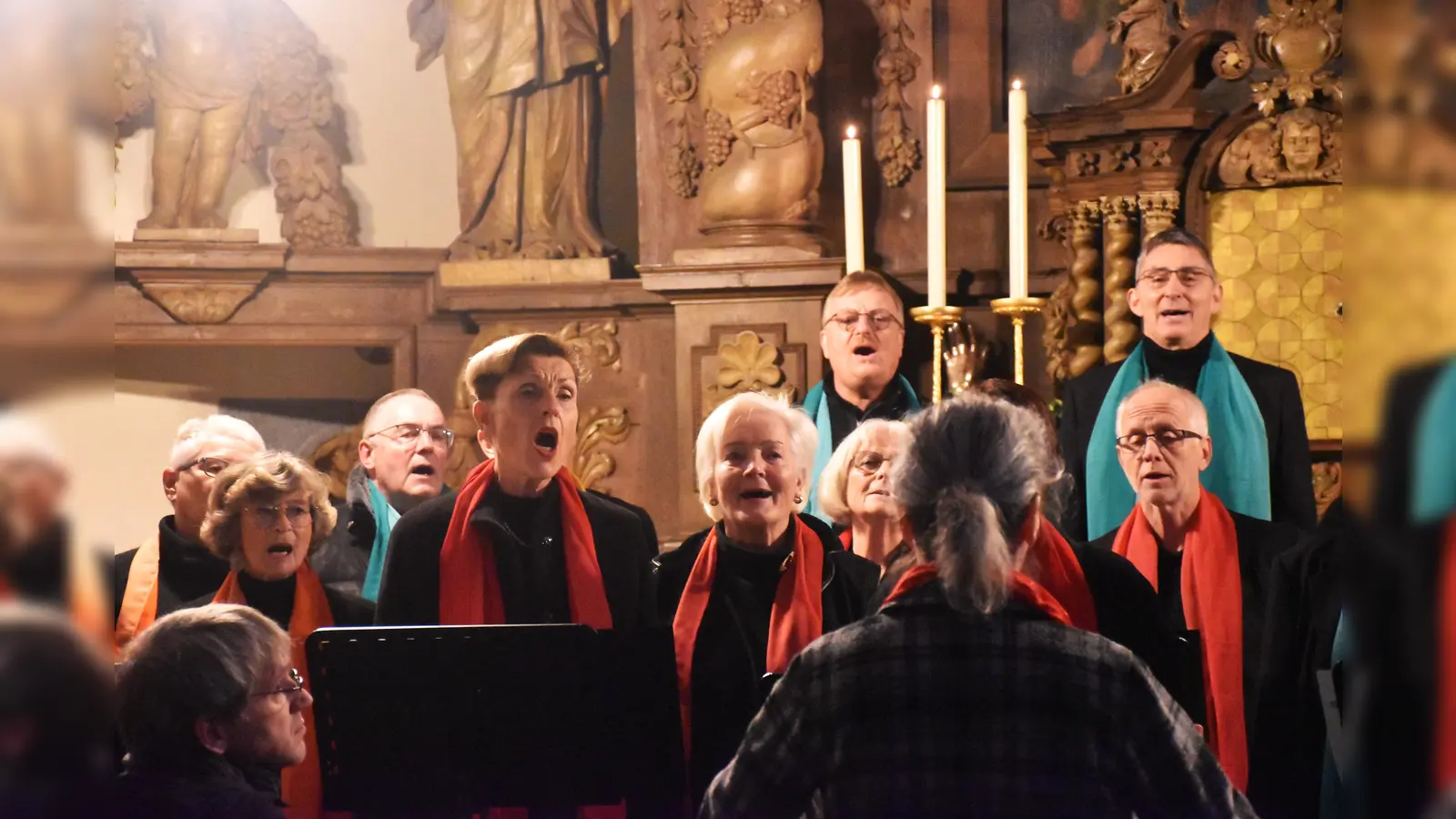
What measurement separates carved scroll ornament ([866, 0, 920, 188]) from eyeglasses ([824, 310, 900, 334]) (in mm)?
1362

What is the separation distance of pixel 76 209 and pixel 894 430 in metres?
2.71

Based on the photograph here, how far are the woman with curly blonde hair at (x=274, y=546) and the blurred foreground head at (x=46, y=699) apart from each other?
2451 mm

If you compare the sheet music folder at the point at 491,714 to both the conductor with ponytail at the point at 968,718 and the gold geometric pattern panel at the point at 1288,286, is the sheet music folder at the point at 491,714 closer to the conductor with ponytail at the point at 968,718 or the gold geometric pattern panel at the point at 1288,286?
the conductor with ponytail at the point at 968,718

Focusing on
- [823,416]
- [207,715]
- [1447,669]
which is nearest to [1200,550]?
[823,416]

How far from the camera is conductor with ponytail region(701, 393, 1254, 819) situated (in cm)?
193

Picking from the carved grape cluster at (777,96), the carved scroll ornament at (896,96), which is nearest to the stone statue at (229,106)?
the carved grape cluster at (777,96)

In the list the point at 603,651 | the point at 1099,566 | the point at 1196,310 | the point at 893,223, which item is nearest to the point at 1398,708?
the point at 603,651

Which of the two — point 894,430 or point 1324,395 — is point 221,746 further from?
point 1324,395

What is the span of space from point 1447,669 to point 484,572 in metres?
2.60

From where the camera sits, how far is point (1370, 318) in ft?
2.32

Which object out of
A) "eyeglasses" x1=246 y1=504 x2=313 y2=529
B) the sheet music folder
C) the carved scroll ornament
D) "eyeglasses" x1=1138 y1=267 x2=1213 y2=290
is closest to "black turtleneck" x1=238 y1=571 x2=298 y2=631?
"eyeglasses" x1=246 y1=504 x2=313 y2=529

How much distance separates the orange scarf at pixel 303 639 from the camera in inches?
124

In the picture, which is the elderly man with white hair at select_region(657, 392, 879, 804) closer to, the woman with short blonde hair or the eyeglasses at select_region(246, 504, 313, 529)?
the woman with short blonde hair

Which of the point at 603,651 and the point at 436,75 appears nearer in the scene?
the point at 603,651
